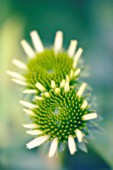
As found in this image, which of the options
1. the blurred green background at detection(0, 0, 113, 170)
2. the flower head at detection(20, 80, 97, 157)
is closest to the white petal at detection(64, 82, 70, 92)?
the flower head at detection(20, 80, 97, 157)

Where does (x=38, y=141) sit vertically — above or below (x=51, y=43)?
below

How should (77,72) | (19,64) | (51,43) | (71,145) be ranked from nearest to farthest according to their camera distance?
(71,145)
(77,72)
(19,64)
(51,43)

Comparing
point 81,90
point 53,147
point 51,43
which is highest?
point 51,43

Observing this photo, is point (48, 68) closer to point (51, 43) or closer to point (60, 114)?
point (60, 114)

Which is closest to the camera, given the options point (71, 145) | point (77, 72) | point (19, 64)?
point (71, 145)

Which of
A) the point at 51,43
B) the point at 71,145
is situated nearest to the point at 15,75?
the point at 71,145

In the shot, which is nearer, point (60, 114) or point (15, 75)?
point (60, 114)
